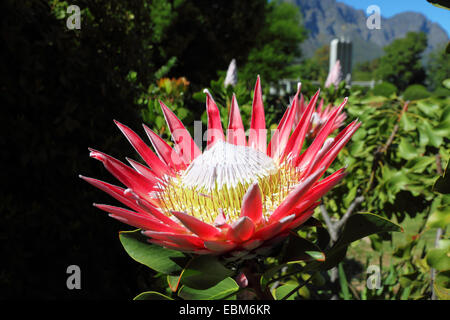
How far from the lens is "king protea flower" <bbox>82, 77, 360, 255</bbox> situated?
1.86 ft

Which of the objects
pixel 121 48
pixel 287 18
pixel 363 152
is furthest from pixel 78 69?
pixel 287 18

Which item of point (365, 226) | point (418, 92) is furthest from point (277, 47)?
point (365, 226)

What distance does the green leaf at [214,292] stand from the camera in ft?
2.17

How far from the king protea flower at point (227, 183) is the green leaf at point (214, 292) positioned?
4.7 inches

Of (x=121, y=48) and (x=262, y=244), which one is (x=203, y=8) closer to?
(x=121, y=48)

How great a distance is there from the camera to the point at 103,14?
7.52 ft

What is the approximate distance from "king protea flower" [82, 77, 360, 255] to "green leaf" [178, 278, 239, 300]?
119 millimetres

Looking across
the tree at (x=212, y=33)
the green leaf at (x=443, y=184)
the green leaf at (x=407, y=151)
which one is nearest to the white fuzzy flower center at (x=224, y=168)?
the green leaf at (x=443, y=184)

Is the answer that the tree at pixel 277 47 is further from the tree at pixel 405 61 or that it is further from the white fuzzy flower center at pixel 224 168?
the tree at pixel 405 61

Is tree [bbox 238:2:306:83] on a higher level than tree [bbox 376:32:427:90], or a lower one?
lower

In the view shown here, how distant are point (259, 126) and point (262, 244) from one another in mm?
319

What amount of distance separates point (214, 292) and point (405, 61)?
6086 cm

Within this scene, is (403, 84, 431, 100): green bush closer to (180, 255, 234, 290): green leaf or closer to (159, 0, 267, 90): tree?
(180, 255, 234, 290): green leaf

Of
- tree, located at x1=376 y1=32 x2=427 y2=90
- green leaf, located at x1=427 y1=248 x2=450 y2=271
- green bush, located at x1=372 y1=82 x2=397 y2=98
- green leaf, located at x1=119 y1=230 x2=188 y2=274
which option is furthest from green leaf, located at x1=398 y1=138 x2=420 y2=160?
tree, located at x1=376 y1=32 x2=427 y2=90
